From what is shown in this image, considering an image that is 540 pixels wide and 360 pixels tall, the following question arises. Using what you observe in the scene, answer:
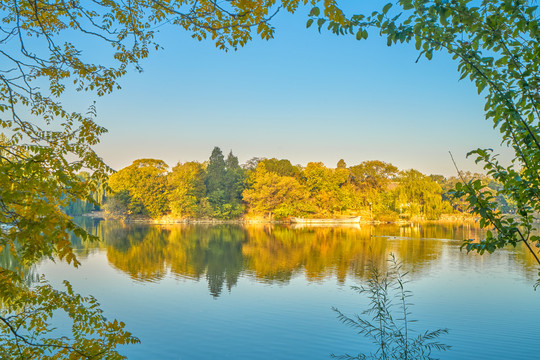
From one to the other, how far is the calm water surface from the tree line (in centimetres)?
2380

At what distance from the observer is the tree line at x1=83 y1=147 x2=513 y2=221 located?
136 feet

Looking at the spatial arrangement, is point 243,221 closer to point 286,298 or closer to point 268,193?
point 268,193

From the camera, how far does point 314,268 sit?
1377 cm

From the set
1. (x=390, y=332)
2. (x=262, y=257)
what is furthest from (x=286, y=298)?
(x=262, y=257)

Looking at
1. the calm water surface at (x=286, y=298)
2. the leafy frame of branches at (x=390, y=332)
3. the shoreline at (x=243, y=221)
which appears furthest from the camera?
Result: the shoreline at (x=243, y=221)

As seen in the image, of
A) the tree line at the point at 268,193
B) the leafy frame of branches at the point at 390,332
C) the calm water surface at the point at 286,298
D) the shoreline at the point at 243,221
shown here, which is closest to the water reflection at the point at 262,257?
the calm water surface at the point at 286,298

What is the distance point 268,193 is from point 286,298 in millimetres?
32120

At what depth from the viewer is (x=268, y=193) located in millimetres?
41906

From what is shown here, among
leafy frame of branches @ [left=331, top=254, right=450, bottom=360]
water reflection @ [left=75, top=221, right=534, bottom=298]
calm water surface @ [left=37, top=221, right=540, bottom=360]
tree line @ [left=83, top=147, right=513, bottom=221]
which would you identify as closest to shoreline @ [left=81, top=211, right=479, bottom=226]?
tree line @ [left=83, top=147, right=513, bottom=221]

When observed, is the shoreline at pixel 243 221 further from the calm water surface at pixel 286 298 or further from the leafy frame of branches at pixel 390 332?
the leafy frame of branches at pixel 390 332

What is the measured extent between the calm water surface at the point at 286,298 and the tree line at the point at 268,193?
78.1ft

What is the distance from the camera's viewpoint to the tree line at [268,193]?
4156 centimetres

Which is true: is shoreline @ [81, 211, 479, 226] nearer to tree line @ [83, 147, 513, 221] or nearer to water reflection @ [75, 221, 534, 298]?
tree line @ [83, 147, 513, 221]

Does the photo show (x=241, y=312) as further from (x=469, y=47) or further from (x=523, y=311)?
(x=469, y=47)
